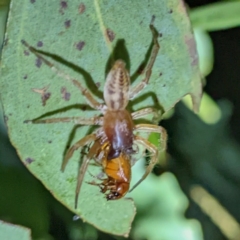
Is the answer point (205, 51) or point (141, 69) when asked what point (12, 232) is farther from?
point (205, 51)

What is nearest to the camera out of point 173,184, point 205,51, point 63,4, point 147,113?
point 63,4

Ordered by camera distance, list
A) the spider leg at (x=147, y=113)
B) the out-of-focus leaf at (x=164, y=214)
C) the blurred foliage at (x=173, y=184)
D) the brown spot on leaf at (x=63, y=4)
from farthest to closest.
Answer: the out-of-focus leaf at (x=164, y=214) → the blurred foliage at (x=173, y=184) → the spider leg at (x=147, y=113) → the brown spot on leaf at (x=63, y=4)

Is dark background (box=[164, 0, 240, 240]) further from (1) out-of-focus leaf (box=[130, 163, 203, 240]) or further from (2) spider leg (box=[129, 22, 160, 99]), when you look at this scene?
(2) spider leg (box=[129, 22, 160, 99])

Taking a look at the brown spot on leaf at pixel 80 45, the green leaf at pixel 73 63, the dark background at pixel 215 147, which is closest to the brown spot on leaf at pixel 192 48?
the green leaf at pixel 73 63

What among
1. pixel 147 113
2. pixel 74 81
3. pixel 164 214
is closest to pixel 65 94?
pixel 74 81

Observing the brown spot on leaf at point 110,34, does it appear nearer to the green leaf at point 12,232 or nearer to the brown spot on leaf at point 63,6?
the brown spot on leaf at point 63,6

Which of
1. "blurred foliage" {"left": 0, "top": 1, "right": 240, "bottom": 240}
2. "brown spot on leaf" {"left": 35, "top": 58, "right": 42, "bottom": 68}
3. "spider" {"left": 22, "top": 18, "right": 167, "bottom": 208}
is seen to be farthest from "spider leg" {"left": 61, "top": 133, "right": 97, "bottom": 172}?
"blurred foliage" {"left": 0, "top": 1, "right": 240, "bottom": 240}
